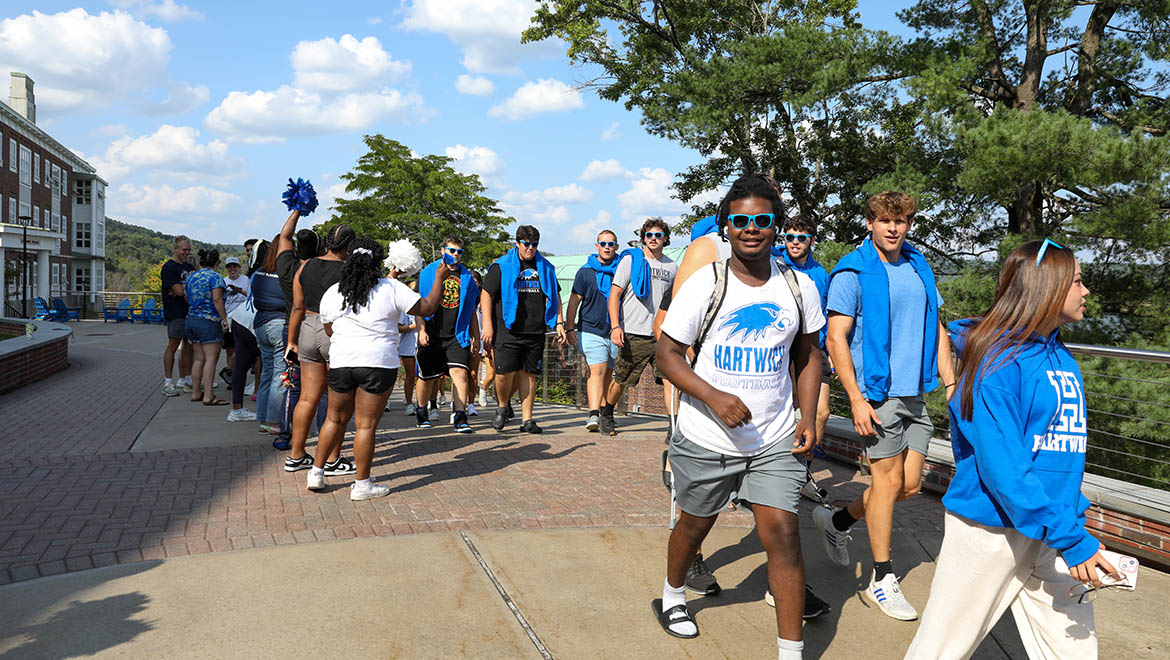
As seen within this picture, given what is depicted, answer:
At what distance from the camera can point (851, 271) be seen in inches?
149

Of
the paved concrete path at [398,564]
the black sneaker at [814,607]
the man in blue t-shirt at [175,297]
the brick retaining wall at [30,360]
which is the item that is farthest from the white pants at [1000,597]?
the brick retaining wall at [30,360]

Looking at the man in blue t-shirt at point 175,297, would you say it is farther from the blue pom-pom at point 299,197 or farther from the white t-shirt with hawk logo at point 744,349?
the white t-shirt with hawk logo at point 744,349

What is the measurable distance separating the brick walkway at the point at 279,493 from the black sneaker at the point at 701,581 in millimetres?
1077

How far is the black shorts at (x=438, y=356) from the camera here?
328 inches

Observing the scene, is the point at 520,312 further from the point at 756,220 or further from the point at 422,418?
the point at 756,220

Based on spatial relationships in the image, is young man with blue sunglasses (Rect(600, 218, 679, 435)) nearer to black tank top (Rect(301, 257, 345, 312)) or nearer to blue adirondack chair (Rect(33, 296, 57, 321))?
black tank top (Rect(301, 257, 345, 312))

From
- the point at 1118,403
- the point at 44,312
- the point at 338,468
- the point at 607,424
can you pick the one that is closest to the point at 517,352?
the point at 607,424

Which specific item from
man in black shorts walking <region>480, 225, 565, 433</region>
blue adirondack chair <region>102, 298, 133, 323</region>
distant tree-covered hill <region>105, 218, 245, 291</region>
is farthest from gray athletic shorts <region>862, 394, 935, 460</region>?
distant tree-covered hill <region>105, 218, 245, 291</region>

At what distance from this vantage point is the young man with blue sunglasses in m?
7.08


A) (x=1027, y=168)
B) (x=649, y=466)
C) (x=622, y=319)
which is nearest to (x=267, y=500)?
(x=649, y=466)

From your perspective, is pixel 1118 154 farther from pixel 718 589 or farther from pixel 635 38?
pixel 635 38

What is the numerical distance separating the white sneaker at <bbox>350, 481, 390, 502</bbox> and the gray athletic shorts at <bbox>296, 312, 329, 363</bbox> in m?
0.99

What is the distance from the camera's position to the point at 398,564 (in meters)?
4.11

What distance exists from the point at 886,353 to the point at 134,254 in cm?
13500
